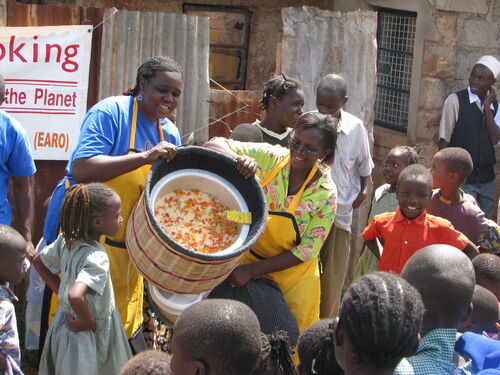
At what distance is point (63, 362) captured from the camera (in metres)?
3.38

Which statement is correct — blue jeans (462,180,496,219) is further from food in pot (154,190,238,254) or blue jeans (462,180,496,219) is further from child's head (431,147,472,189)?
food in pot (154,190,238,254)

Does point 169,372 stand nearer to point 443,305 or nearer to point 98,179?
point 443,305

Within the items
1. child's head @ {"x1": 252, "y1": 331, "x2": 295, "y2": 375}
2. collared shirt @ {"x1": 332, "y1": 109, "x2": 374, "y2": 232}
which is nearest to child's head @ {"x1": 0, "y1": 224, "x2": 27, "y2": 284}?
child's head @ {"x1": 252, "y1": 331, "x2": 295, "y2": 375}

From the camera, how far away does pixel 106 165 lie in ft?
11.7

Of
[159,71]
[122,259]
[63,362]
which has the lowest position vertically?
[63,362]

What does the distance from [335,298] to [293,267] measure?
1351 mm

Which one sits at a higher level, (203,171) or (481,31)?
(481,31)

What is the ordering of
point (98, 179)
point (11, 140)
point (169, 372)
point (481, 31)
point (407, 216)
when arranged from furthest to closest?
1. point (481, 31)
2. point (407, 216)
3. point (11, 140)
4. point (98, 179)
5. point (169, 372)

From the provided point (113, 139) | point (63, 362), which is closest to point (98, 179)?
point (113, 139)

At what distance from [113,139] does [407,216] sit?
185 centimetres

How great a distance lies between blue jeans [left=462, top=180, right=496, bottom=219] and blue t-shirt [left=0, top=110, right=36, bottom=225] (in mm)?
4025

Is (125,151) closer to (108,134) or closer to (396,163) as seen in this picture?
(108,134)

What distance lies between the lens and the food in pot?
345cm

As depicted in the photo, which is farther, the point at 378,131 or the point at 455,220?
the point at 378,131
